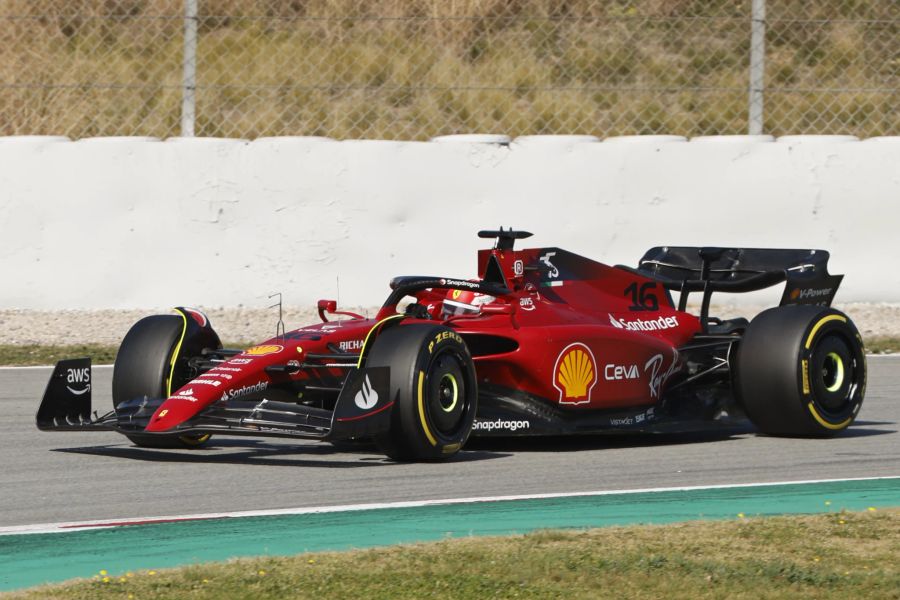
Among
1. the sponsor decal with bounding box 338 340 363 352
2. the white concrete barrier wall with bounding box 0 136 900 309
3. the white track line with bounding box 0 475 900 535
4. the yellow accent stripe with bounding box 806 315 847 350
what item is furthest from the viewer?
the white concrete barrier wall with bounding box 0 136 900 309

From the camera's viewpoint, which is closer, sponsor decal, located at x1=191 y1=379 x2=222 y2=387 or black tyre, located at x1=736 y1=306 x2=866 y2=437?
sponsor decal, located at x1=191 y1=379 x2=222 y2=387

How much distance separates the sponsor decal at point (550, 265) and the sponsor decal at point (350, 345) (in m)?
1.23

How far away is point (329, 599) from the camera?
4.68 metres

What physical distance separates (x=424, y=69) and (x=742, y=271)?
7.38m

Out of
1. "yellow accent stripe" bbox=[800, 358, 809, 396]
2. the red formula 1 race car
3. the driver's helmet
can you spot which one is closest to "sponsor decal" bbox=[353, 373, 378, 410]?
the red formula 1 race car

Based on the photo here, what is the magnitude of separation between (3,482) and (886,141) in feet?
30.9

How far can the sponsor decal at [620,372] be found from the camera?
8.38m

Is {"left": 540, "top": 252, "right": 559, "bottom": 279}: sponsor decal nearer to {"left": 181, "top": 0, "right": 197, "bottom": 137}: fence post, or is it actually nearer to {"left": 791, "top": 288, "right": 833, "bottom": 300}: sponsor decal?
{"left": 791, "top": 288, "right": 833, "bottom": 300}: sponsor decal

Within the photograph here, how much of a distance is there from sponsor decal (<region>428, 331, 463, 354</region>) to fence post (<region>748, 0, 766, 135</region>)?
7477mm

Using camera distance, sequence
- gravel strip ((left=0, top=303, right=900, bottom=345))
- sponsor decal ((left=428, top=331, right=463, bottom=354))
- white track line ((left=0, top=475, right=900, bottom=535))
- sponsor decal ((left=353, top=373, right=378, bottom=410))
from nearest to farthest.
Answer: white track line ((left=0, top=475, right=900, bottom=535)) → sponsor decal ((left=353, top=373, right=378, bottom=410)) → sponsor decal ((left=428, top=331, right=463, bottom=354)) → gravel strip ((left=0, top=303, right=900, bottom=345))

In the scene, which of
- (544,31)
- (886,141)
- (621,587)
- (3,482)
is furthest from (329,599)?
(544,31)

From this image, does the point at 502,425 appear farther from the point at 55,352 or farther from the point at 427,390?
the point at 55,352

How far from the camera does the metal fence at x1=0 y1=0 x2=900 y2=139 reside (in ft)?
50.0

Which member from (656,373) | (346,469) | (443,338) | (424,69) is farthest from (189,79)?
(346,469)
